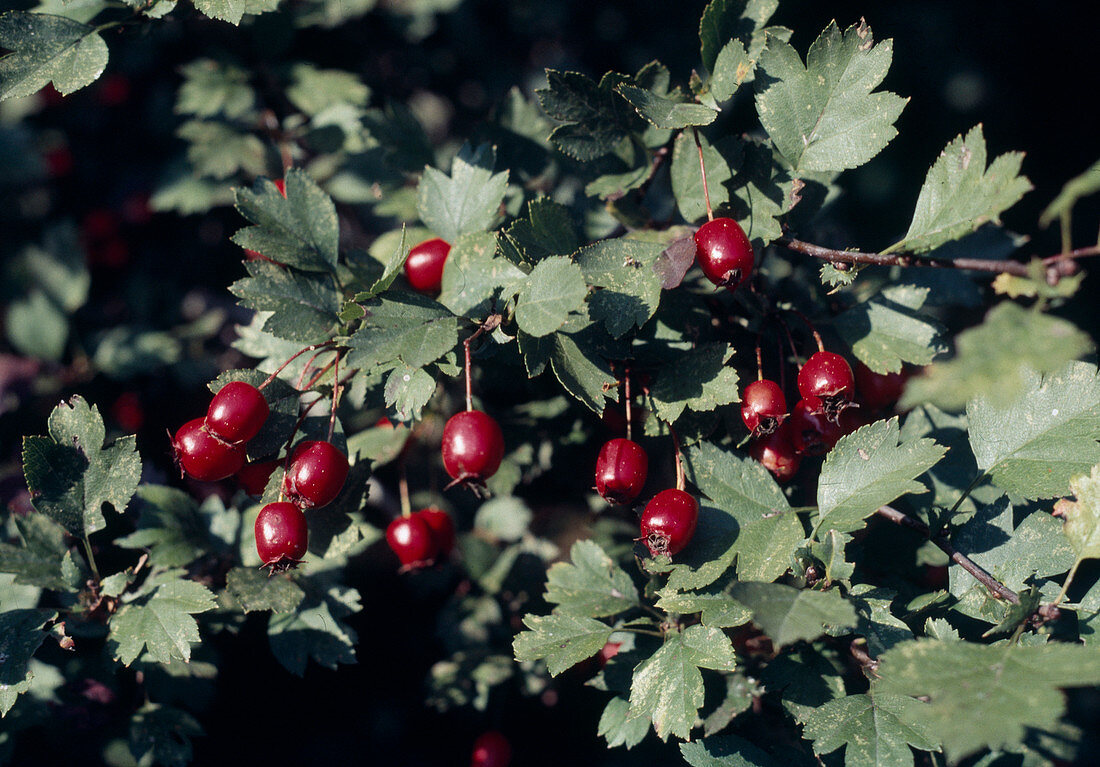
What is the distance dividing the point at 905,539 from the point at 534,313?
959mm

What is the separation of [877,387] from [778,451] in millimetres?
317

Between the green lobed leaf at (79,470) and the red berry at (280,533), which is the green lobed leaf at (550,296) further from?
the green lobed leaf at (79,470)

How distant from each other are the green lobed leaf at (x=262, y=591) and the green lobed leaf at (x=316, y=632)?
0.12m

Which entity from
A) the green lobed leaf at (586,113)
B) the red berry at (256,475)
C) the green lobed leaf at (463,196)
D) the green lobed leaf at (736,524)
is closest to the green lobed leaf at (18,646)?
the red berry at (256,475)

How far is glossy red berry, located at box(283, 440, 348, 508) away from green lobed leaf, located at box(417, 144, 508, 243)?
559 millimetres

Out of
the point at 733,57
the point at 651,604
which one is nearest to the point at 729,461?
the point at 651,604

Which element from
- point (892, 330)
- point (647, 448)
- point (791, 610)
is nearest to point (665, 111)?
point (892, 330)

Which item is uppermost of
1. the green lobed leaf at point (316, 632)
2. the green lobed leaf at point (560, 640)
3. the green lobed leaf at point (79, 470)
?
the green lobed leaf at point (79, 470)

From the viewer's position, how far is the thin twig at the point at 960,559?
118 cm

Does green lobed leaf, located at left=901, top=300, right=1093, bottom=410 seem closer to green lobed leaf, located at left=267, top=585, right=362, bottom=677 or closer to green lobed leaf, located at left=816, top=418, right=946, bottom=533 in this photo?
green lobed leaf, located at left=816, top=418, right=946, bottom=533

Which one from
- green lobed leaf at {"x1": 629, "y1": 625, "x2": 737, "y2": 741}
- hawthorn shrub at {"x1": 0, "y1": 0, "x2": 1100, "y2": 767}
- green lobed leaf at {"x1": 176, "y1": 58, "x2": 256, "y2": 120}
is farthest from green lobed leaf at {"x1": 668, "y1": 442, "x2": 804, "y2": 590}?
green lobed leaf at {"x1": 176, "y1": 58, "x2": 256, "y2": 120}

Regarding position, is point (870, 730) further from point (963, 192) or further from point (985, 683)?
point (963, 192)

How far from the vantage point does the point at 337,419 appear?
1373 millimetres

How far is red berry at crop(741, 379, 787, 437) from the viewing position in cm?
123
